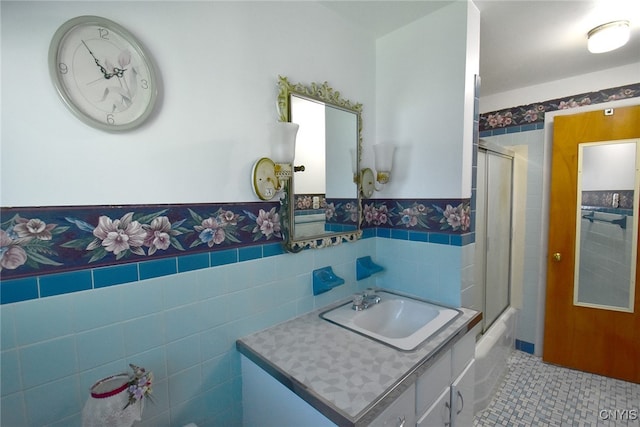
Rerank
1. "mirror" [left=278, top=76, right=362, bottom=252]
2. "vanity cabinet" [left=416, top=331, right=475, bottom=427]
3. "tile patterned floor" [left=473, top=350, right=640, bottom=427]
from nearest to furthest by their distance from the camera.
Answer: "vanity cabinet" [left=416, top=331, right=475, bottom=427] < "mirror" [left=278, top=76, right=362, bottom=252] < "tile patterned floor" [left=473, top=350, right=640, bottom=427]

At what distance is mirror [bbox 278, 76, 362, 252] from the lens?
47.4 inches

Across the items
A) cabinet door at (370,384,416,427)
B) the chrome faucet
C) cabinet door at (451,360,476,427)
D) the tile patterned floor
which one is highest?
the chrome faucet

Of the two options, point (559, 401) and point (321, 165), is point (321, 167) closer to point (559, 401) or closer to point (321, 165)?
point (321, 165)

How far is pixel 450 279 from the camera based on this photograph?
4.53ft

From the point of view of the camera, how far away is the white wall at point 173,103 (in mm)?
662

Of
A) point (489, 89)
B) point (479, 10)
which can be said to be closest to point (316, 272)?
point (479, 10)

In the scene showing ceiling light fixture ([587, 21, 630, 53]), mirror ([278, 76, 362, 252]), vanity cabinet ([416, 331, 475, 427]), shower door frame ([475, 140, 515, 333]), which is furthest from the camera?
shower door frame ([475, 140, 515, 333])

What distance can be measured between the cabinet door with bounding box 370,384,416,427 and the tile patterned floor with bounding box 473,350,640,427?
1107 millimetres

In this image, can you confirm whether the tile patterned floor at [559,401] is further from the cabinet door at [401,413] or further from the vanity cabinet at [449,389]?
the cabinet door at [401,413]

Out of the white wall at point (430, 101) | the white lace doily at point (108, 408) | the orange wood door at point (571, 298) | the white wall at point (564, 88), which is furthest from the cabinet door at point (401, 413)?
the white wall at point (564, 88)

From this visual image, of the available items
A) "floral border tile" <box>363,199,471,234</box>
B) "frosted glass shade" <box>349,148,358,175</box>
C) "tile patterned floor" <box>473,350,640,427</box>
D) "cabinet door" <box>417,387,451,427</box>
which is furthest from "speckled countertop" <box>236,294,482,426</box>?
"tile patterned floor" <box>473,350,640,427</box>

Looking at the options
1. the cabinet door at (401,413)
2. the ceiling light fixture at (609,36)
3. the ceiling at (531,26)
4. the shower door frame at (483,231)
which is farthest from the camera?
the shower door frame at (483,231)

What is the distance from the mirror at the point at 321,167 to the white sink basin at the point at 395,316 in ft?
1.14

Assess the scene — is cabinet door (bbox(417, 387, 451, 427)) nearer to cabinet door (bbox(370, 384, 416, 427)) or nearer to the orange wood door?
cabinet door (bbox(370, 384, 416, 427))
